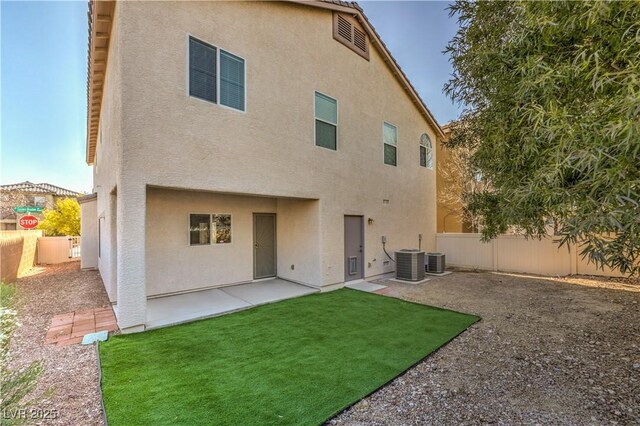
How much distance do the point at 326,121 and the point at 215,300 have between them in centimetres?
611

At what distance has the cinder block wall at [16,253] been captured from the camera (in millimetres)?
9391

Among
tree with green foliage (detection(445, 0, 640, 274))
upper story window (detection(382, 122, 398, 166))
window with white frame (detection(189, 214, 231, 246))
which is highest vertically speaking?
Answer: upper story window (detection(382, 122, 398, 166))

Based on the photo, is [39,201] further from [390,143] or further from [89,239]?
[390,143]

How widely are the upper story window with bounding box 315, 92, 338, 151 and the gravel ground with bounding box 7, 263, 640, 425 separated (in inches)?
207

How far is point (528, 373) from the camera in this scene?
13.7 feet

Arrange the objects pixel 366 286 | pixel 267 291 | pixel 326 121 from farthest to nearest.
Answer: pixel 366 286, pixel 326 121, pixel 267 291

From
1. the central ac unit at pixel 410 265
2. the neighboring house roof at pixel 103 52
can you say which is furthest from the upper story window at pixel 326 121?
the central ac unit at pixel 410 265

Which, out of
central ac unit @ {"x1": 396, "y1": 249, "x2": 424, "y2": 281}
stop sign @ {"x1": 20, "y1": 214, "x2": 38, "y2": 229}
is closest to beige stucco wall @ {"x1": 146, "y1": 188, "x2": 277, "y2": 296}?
central ac unit @ {"x1": 396, "y1": 249, "x2": 424, "y2": 281}

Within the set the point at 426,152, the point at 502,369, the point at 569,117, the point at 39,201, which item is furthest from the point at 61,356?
the point at 39,201

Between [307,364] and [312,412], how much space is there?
1.07m

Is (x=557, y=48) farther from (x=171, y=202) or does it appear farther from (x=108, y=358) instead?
(x=171, y=202)

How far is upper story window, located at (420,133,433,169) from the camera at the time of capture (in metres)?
13.6

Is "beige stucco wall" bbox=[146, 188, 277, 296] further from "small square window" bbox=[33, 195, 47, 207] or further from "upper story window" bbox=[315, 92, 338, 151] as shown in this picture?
"small square window" bbox=[33, 195, 47, 207]

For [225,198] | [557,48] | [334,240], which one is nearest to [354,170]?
[334,240]
